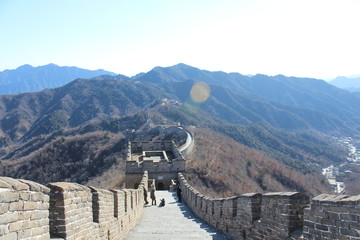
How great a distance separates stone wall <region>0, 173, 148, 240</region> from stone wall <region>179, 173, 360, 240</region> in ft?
9.41

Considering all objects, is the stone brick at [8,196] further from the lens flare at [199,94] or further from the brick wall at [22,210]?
the lens flare at [199,94]

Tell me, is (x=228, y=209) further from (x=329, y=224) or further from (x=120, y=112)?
(x=120, y=112)

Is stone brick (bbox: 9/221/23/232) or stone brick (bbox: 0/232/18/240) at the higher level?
stone brick (bbox: 9/221/23/232)

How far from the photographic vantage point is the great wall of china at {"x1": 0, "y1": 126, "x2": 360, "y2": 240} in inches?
134

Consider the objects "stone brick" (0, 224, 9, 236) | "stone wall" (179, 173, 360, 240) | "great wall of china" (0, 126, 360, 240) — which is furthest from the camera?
"stone wall" (179, 173, 360, 240)

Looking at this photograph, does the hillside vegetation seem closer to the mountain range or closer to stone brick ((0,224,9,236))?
the mountain range

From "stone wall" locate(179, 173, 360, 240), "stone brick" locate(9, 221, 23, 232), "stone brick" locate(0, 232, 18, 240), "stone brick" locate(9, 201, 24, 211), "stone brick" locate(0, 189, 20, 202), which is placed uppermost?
"stone brick" locate(0, 189, 20, 202)

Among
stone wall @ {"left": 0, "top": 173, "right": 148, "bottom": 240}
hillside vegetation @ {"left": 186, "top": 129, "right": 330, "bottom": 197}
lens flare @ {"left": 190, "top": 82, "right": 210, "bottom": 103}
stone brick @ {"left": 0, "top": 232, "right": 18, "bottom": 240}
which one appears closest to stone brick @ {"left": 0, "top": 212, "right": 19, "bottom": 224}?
stone wall @ {"left": 0, "top": 173, "right": 148, "bottom": 240}

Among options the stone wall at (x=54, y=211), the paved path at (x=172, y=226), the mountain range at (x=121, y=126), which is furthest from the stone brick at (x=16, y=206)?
the mountain range at (x=121, y=126)

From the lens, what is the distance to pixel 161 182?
85.9 ft

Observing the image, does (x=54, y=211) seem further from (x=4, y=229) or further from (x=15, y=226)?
(x=4, y=229)

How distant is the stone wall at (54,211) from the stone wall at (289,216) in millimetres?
2869

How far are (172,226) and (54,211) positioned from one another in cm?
744

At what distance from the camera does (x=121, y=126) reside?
82.2 m
